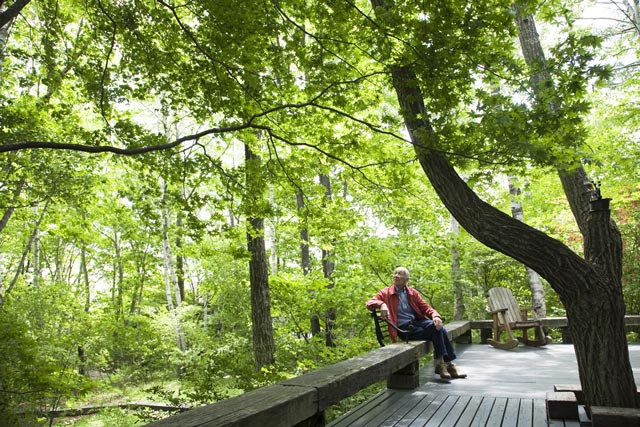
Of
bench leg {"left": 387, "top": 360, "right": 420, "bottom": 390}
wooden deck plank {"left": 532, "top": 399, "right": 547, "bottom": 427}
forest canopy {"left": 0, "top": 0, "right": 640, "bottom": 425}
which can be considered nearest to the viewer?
wooden deck plank {"left": 532, "top": 399, "right": 547, "bottom": 427}

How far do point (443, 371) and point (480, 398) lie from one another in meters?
1.01

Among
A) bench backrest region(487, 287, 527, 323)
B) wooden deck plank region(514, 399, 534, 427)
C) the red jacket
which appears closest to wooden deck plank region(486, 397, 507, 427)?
wooden deck plank region(514, 399, 534, 427)

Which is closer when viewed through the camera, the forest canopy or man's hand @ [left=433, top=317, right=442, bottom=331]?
the forest canopy

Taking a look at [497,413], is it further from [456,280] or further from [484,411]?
[456,280]

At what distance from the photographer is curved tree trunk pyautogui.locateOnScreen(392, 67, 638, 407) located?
9.24 ft

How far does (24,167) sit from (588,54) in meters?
8.98

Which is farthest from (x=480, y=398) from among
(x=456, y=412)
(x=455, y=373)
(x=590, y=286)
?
(x=590, y=286)

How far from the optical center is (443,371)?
16.1ft

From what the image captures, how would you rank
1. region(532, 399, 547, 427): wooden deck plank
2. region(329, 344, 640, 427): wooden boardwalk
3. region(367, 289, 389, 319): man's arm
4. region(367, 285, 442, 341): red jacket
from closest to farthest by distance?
region(532, 399, 547, 427): wooden deck plank → region(329, 344, 640, 427): wooden boardwalk → region(367, 289, 389, 319): man's arm → region(367, 285, 442, 341): red jacket

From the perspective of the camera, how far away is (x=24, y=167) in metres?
7.77

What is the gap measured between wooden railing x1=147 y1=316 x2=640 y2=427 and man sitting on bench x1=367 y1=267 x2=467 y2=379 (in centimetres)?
103

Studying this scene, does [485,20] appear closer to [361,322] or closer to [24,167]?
[361,322]

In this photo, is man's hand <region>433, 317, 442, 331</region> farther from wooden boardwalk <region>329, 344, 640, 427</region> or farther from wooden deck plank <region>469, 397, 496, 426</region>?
wooden deck plank <region>469, 397, 496, 426</region>

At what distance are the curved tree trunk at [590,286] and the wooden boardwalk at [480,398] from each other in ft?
1.50
